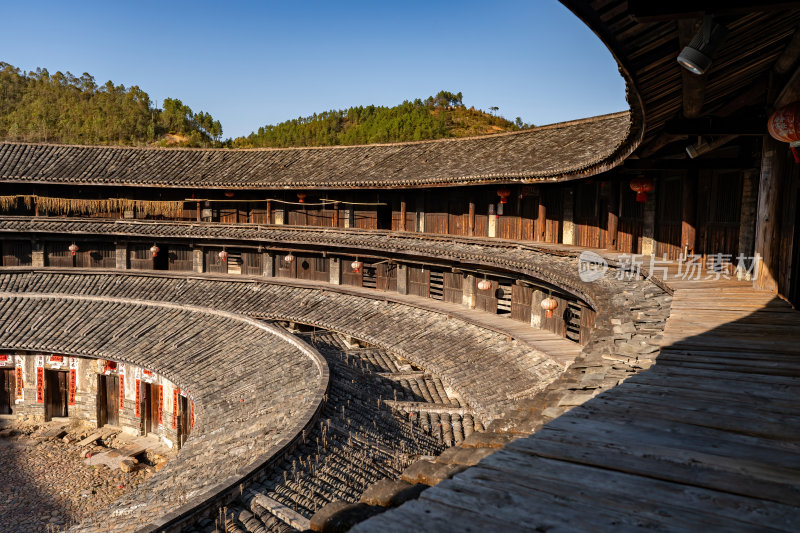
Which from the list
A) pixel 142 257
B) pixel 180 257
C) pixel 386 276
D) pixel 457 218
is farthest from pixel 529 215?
pixel 142 257

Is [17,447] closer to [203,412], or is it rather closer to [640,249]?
[203,412]

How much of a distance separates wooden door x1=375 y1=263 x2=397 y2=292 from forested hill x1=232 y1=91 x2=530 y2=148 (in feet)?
119

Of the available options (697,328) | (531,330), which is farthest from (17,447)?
(697,328)

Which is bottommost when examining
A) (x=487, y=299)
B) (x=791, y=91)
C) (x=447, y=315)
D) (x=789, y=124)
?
(x=447, y=315)

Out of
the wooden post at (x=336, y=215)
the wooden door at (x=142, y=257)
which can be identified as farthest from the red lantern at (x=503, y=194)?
the wooden door at (x=142, y=257)

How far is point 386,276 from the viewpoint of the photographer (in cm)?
2419

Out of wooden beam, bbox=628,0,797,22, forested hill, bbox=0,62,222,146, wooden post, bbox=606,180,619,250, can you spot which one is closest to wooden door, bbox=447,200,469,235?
wooden post, bbox=606,180,619,250

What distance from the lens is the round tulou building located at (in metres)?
3.47

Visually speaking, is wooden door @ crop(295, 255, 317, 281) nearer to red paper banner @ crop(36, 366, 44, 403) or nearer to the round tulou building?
the round tulou building

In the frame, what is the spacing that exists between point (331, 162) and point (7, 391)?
16.0 metres

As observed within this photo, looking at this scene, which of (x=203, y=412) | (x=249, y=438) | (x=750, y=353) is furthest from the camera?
(x=203, y=412)

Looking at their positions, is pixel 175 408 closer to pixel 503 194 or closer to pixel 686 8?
pixel 503 194

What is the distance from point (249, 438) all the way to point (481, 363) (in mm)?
6580

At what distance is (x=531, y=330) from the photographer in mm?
17469
